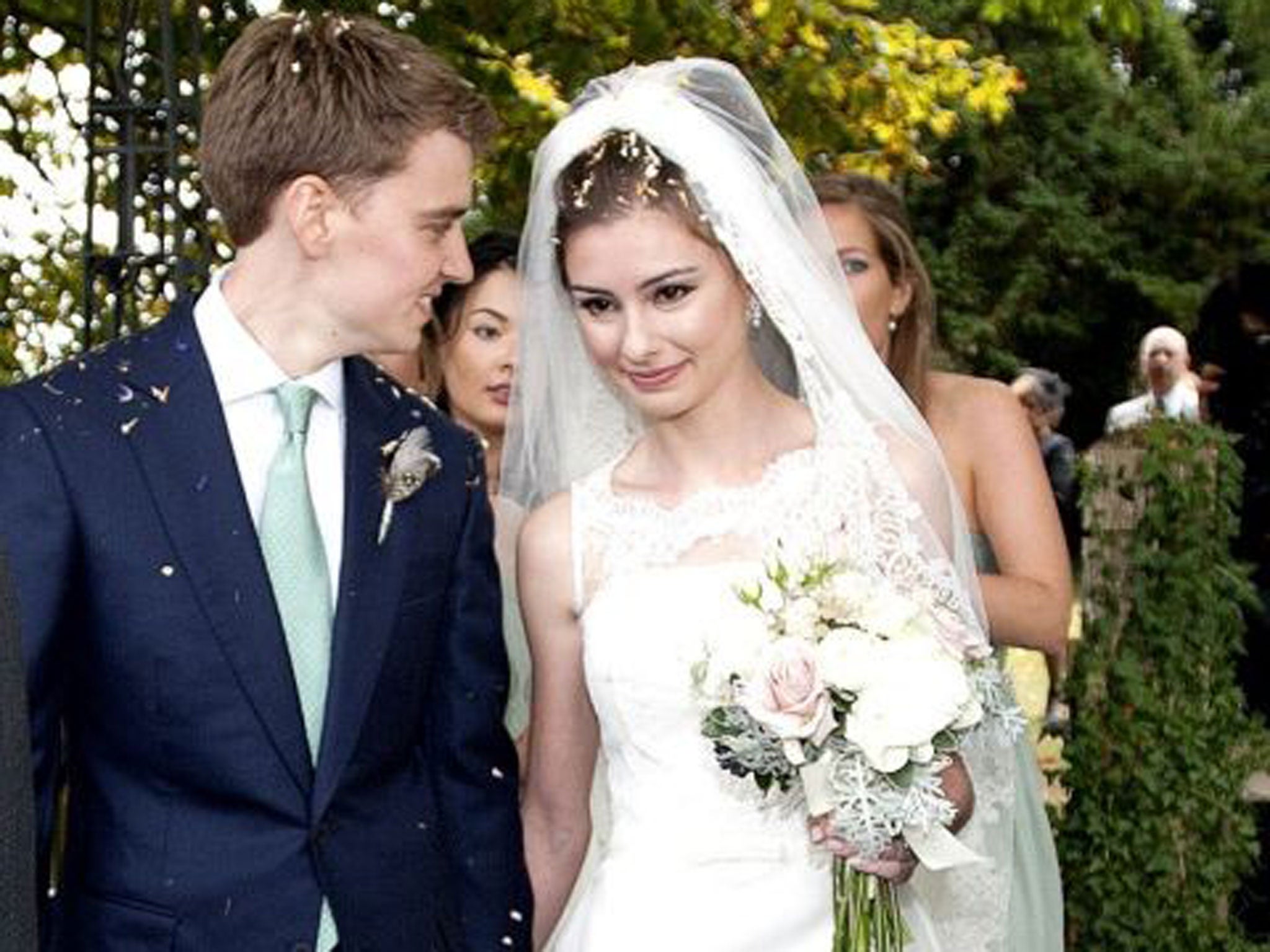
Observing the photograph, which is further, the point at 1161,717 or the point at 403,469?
the point at 1161,717

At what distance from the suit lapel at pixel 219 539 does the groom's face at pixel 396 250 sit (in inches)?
9.7

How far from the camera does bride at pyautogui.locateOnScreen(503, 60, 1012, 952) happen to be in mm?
4219

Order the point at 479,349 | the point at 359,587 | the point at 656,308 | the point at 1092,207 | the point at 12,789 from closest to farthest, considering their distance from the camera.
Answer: the point at 12,789, the point at 359,587, the point at 656,308, the point at 479,349, the point at 1092,207

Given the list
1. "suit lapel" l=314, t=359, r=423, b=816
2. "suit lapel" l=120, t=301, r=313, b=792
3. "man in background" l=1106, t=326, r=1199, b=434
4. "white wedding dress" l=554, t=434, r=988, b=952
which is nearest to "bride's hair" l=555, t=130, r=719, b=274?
"white wedding dress" l=554, t=434, r=988, b=952

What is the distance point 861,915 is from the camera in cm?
405

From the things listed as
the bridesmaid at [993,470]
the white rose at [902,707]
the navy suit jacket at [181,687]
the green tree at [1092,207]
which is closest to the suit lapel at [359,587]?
the navy suit jacket at [181,687]

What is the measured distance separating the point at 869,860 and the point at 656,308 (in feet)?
3.04

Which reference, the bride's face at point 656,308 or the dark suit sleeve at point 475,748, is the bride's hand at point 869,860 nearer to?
the dark suit sleeve at point 475,748

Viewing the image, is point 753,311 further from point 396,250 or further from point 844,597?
point 396,250

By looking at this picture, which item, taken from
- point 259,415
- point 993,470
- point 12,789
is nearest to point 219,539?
point 259,415

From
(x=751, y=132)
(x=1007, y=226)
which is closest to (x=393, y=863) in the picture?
(x=751, y=132)

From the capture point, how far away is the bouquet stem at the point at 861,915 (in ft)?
13.3

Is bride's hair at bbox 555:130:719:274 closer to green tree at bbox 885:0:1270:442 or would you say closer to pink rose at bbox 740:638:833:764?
pink rose at bbox 740:638:833:764

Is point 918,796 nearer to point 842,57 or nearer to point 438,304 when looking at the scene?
point 438,304
